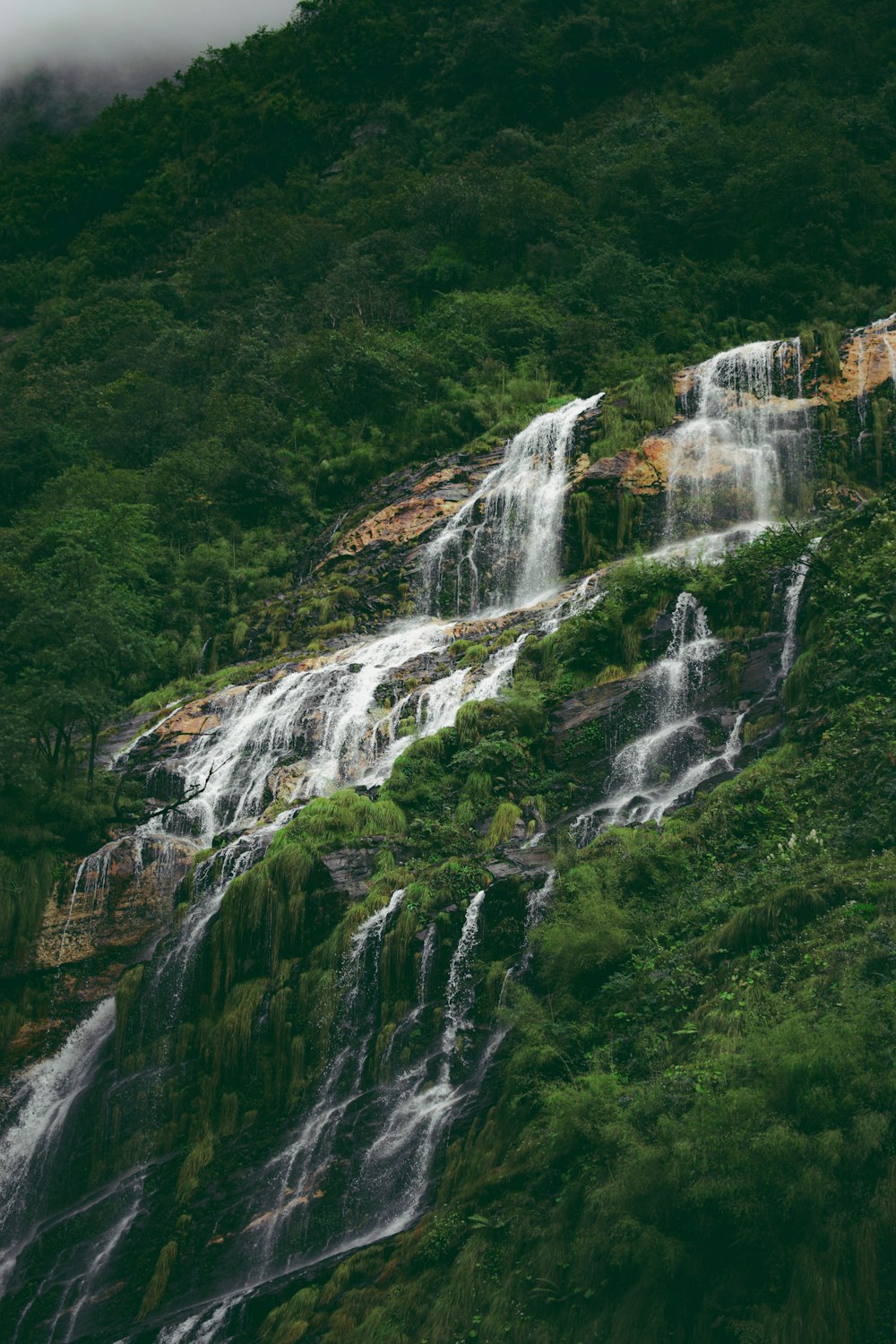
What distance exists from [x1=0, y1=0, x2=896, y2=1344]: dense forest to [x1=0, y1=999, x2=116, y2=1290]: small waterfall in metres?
0.63

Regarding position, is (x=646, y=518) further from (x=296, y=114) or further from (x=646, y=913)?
(x=296, y=114)

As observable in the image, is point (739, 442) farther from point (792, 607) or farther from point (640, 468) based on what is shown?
point (792, 607)

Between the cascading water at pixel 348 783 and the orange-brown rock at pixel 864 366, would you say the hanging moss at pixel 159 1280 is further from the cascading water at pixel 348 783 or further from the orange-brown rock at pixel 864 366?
the orange-brown rock at pixel 864 366

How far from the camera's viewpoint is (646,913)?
570 inches

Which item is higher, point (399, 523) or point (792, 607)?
point (399, 523)

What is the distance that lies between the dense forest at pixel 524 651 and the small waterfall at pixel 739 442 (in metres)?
0.64

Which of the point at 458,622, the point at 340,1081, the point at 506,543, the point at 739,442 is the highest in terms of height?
the point at 739,442

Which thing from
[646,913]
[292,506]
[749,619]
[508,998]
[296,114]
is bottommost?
[508,998]

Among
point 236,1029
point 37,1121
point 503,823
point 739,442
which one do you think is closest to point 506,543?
point 739,442

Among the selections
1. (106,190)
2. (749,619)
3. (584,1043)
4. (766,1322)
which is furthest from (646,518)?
(106,190)

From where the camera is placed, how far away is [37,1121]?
60.1 ft

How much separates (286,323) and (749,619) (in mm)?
30566

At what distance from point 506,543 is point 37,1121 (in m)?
17.6

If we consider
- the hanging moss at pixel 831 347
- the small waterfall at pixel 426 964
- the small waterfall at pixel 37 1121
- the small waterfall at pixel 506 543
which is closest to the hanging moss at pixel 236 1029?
the small waterfall at pixel 426 964
